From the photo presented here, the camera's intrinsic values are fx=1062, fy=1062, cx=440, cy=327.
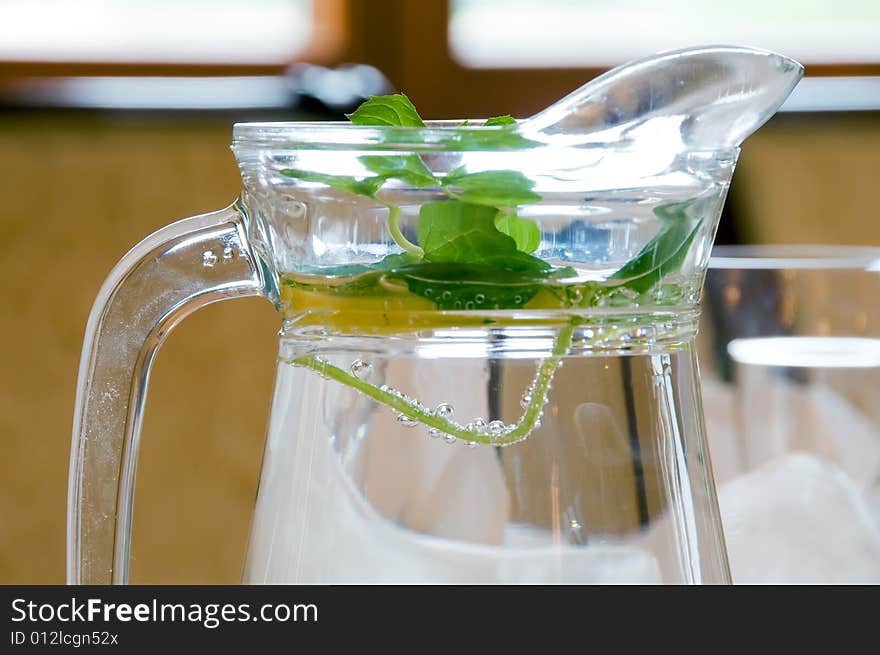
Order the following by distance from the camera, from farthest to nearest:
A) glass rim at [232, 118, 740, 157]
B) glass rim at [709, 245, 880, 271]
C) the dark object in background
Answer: the dark object in background, glass rim at [709, 245, 880, 271], glass rim at [232, 118, 740, 157]

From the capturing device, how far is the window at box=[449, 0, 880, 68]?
3.28ft

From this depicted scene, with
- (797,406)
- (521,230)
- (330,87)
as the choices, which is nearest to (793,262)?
(797,406)

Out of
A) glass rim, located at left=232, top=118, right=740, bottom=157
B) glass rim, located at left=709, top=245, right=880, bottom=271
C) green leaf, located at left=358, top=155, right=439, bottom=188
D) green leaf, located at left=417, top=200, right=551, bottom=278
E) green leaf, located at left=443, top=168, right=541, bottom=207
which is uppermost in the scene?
glass rim, located at left=709, top=245, right=880, bottom=271

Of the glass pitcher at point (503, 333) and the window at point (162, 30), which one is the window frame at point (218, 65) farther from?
the glass pitcher at point (503, 333)

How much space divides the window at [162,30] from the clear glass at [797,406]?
772 millimetres

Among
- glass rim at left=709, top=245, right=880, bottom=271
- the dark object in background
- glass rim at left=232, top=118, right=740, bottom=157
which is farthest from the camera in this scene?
the dark object in background

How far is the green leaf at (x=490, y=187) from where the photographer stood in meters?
0.16

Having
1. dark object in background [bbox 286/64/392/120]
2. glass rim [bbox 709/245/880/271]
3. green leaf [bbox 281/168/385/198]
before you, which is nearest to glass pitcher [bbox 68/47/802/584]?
green leaf [bbox 281/168/385/198]

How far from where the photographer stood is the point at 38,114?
0.99 meters

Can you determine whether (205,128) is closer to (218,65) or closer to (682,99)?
(218,65)

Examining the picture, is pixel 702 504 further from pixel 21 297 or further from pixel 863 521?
pixel 21 297

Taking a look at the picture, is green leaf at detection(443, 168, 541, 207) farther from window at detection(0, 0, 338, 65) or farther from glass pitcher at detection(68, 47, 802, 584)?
window at detection(0, 0, 338, 65)
